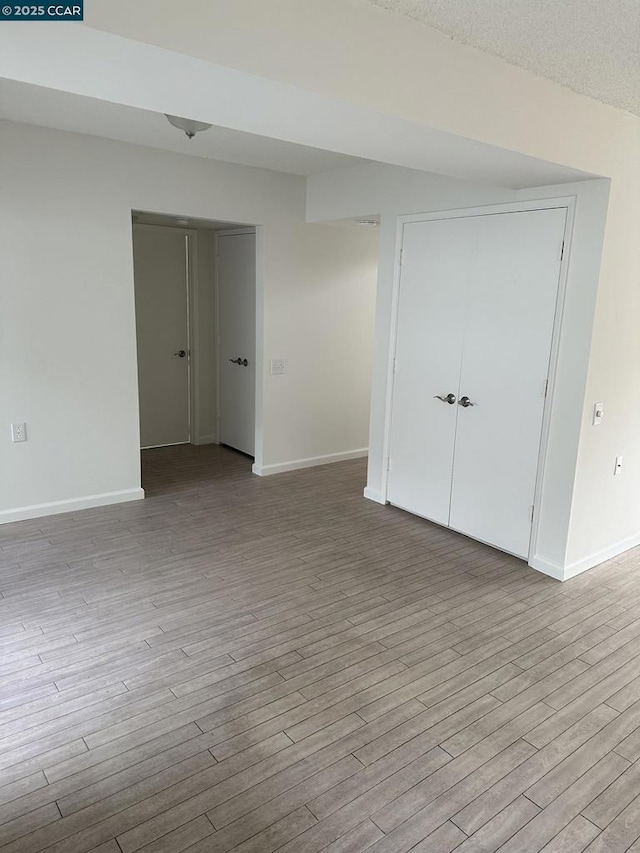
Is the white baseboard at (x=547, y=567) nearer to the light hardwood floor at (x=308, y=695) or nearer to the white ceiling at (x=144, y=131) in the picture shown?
the light hardwood floor at (x=308, y=695)

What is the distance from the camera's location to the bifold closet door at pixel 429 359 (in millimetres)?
4066

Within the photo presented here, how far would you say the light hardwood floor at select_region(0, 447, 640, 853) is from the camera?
192 centimetres

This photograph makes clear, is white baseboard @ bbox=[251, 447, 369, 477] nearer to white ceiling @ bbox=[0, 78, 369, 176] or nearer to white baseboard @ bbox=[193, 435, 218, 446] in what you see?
white baseboard @ bbox=[193, 435, 218, 446]

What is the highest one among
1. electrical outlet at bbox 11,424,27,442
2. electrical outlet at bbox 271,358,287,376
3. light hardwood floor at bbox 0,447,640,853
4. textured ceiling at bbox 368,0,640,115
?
textured ceiling at bbox 368,0,640,115

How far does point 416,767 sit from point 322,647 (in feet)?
2.62

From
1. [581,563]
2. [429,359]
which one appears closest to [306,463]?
[429,359]

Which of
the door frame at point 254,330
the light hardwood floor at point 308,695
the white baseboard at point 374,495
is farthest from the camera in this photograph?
the door frame at point 254,330

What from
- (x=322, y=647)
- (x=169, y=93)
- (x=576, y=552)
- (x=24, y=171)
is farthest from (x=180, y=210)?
(x=576, y=552)

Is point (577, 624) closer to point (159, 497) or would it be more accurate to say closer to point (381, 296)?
point (381, 296)

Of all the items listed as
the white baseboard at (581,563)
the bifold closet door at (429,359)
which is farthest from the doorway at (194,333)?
the white baseboard at (581,563)

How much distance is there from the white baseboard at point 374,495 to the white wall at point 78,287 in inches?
75.4

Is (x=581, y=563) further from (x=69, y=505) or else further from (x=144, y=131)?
(x=144, y=131)

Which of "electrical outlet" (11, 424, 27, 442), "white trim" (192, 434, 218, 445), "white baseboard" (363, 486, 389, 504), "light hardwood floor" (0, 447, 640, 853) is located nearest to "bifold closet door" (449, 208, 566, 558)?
"light hardwood floor" (0, 447, 640, 853)

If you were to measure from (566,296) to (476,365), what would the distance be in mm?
757
